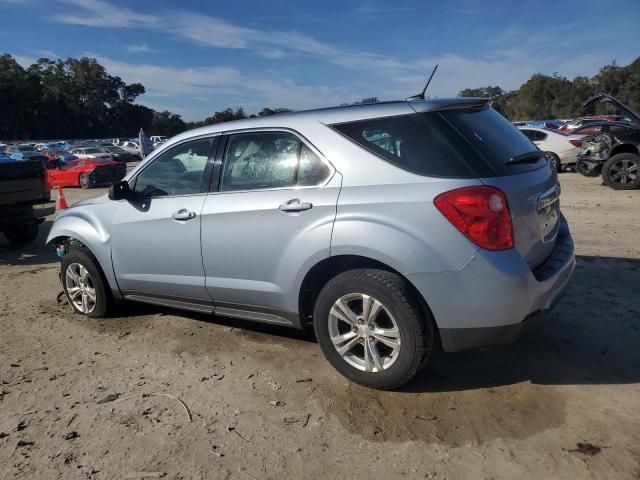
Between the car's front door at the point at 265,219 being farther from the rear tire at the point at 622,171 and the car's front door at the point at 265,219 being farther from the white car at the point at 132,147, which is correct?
the white car at the point at 132,147

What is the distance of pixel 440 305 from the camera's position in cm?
297

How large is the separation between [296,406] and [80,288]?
2.76m

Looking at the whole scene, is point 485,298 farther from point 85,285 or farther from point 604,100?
point 604,100

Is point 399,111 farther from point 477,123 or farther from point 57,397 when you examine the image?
point 57,397

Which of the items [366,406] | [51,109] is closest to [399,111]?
[366,406]

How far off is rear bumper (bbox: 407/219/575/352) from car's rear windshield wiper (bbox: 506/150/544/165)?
615 mm

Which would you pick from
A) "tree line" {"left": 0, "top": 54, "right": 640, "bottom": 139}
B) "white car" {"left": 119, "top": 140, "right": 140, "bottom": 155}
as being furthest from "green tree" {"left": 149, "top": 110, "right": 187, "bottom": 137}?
"white car" {"left": 119, "top": 140, "right": 140, "bottom": 155}

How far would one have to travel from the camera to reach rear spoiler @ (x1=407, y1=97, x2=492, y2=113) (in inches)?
126

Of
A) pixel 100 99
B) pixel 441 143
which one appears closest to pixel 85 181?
pixel 441 143

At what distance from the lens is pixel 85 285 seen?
4.89 m

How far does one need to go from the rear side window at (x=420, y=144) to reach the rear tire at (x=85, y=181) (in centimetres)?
1899

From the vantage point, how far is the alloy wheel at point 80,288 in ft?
15.9

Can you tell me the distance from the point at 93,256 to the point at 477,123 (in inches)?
137

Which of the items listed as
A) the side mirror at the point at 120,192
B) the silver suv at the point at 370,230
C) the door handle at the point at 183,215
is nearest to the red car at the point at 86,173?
the side mirror at the point at 120,192
